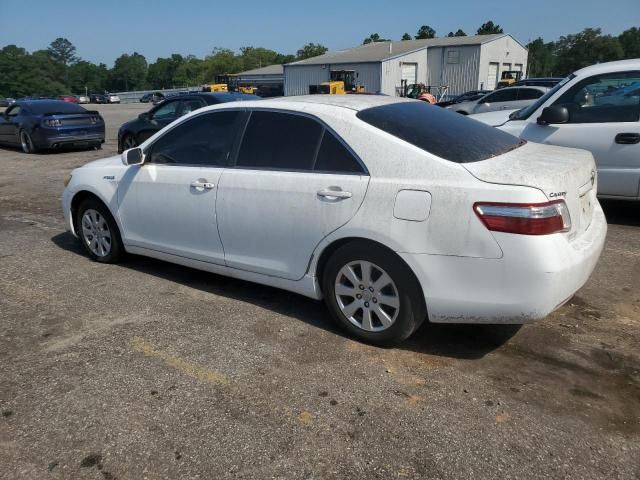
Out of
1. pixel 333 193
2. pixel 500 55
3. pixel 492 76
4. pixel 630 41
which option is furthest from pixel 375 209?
pixel 630 41

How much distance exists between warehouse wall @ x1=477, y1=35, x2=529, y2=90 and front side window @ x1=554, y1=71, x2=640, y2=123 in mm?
48182

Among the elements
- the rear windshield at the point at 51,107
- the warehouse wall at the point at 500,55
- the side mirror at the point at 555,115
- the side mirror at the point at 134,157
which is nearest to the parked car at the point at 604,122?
the side mirror at the point at 555,115

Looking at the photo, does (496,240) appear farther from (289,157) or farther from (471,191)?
(289,157)

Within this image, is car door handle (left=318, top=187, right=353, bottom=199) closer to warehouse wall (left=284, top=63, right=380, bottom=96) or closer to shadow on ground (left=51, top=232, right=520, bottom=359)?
shadow on ground (left=51, top=232, right=520, bottom=359)

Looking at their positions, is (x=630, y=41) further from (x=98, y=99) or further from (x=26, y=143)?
(x=26, y=143)

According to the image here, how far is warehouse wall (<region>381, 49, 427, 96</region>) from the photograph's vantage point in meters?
49.3

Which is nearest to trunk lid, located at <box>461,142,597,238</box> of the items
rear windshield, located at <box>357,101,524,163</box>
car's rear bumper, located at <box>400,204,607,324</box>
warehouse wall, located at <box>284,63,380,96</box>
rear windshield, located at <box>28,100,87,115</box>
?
rear windshield, located at <box>357,101,524,163</box>

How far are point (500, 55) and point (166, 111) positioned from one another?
5000 centimetres

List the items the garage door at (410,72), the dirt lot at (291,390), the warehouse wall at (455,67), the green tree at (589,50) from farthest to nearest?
the green tree at (589,50)
the garage door at (410,72)
the warehouse wall at (455,67)
the dirt lot at (291,390)

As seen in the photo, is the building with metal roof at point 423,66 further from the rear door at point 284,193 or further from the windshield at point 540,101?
the rear door at point 284,193

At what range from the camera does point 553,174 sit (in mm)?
3080

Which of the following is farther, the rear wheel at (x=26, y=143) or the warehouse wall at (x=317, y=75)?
the warehouse wall at (x=317, y=75)

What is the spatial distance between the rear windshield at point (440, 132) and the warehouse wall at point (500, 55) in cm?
5095

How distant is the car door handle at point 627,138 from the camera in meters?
5.71
